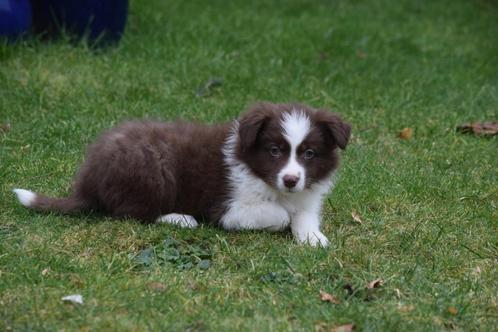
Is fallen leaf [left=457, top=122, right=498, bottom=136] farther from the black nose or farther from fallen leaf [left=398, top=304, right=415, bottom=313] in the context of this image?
fallen leaf [left=398, top=304, right=415, bottom=313]

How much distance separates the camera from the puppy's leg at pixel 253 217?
19.9 ft

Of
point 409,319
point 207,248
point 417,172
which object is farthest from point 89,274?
point 417,172

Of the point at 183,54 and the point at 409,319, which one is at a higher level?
the point at 409,319

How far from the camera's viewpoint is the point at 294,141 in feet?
19.4

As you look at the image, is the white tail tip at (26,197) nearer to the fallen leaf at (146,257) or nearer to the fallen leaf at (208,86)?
the fallen leaf at (146,257)

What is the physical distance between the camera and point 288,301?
501cm

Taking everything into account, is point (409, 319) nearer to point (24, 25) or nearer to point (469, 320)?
point (469, 320)

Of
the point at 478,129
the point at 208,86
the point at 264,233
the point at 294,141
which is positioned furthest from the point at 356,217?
the point at 208,86

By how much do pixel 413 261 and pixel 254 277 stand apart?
1.06m

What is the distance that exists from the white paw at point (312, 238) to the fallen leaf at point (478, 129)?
128 inches

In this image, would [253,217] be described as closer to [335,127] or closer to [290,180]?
[290,180]

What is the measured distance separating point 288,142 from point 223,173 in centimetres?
52

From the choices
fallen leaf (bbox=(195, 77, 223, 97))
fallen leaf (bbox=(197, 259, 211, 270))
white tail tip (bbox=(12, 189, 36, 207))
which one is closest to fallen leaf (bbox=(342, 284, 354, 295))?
fallen leaf (bbox=(197, 259, 211, 270))

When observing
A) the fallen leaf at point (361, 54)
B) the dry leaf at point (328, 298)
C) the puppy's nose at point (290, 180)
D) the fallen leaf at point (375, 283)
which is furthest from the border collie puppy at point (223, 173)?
the fallen leaf at point (361, 54)
